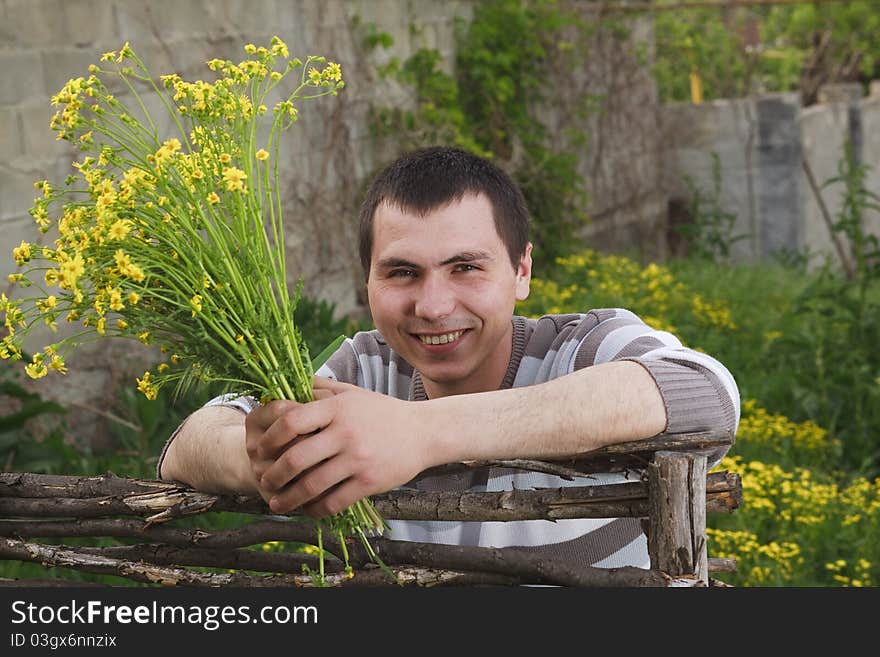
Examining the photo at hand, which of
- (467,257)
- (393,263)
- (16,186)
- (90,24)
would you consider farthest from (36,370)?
(90,24)

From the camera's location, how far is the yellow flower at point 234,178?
66.2 inches

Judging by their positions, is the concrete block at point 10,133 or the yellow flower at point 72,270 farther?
the concrete block at point 10,133

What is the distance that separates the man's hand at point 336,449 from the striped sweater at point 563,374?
0.40 m

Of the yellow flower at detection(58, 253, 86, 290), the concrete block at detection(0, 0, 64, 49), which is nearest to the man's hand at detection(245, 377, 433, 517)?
the yellow flower at detection(58, 253, 86, 290)

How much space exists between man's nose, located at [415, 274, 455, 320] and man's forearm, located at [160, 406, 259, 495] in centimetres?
38

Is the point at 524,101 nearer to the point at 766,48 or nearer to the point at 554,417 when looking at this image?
the point at 554,417

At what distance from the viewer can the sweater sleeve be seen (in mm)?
1878

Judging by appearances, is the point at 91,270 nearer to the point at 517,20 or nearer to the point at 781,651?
the point at 781,651

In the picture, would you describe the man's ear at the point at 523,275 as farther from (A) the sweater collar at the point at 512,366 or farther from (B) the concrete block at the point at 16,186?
(B) the concrete block at the point at 16,186

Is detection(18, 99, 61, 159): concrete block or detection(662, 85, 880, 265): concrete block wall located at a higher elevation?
detection(18, 99, 61, 159): concrete block

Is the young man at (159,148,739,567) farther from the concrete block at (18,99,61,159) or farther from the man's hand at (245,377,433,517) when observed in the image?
the concrete block at (18,99,61,159)

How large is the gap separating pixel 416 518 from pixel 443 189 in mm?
623

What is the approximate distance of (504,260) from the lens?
222 cm

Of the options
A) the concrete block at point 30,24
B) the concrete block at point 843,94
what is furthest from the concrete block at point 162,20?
the concrete block at point 843,94
